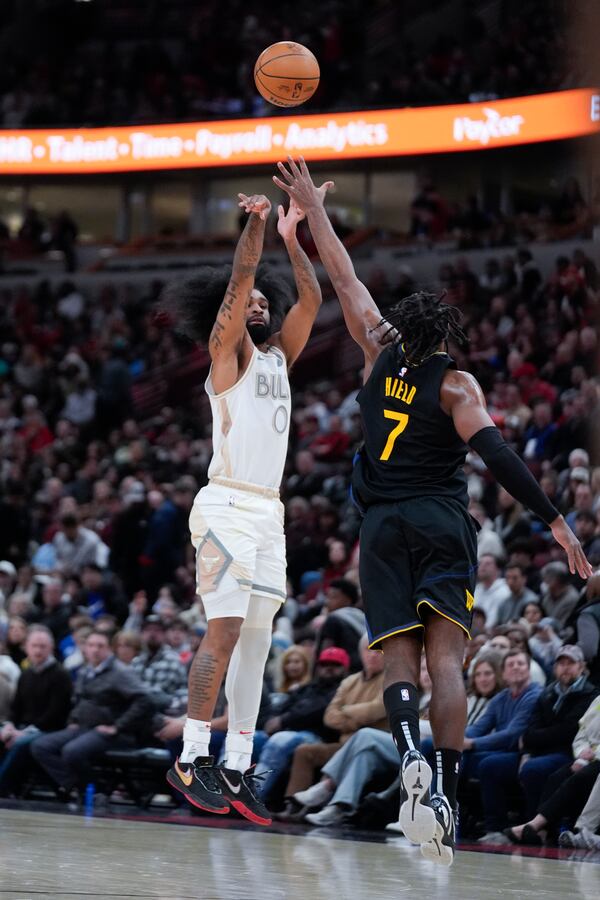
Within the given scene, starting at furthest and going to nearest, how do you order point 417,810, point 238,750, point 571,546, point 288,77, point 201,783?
point 288,77
point 238,750
point 201,783
point 571,546
point 417,810

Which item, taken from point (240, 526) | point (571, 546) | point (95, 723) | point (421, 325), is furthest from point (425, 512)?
point (95, 723)

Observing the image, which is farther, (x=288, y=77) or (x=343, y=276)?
(x=288, y=77)

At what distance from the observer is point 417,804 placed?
4680 mm

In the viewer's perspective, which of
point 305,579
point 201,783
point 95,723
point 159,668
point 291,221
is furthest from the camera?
point 305,579

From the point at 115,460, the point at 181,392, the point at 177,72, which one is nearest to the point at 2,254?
the point at 177,72

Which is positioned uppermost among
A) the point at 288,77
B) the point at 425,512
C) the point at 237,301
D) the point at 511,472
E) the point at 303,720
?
the point at 288,77

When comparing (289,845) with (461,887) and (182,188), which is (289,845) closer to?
(461,887)

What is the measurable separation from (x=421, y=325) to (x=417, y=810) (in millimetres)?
1827

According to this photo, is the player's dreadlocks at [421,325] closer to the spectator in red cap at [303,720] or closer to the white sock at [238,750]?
the white sock at [238,750]

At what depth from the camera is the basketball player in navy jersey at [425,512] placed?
5062 millimetres

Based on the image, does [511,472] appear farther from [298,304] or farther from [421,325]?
[298,304]

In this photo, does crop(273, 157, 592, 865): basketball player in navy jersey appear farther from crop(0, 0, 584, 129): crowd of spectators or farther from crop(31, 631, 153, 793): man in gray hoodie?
crop(0, 0, 584, 129): crowd of spectators

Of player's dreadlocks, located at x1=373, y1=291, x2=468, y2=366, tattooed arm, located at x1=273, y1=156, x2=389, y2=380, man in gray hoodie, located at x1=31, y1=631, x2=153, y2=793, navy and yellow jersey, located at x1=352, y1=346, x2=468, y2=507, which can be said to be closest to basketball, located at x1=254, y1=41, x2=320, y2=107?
tattooed arm, located at x1=273, y1=156, x2=389, y2=380

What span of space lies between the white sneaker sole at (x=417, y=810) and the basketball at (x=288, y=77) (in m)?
3.41
